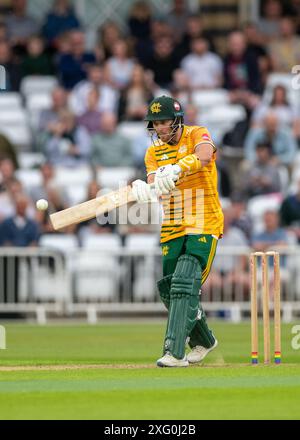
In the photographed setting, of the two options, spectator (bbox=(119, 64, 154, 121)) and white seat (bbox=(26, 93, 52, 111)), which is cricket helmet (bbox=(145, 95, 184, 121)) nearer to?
spectator (bbox=(119, 64, 154, 121))

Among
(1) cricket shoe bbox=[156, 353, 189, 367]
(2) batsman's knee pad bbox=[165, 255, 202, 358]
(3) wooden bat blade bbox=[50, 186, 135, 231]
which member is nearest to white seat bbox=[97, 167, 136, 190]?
(3) wooden bat blade bbox=[50, 186, 135, 231]

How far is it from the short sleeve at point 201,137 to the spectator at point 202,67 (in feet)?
40.3

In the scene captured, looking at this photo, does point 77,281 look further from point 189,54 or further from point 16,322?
point 189,54

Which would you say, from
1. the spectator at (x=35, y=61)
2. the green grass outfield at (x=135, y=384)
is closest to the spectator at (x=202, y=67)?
the spectator at (x=35, y=61)

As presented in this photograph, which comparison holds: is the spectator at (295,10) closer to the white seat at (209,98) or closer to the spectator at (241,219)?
the white seat at (209,98)

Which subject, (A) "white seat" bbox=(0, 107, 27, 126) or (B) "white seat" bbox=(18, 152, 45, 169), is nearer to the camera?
(B) "white seat" bbox=(18, 152, 45, 169)

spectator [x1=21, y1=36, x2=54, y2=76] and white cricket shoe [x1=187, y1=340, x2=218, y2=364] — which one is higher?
spectator [x1=21, y1=36, x2=54, y2=76]

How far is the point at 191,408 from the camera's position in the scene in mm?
9039

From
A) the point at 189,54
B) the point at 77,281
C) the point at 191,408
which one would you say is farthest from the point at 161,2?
the point at 191,408

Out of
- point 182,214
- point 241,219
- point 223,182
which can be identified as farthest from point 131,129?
point 182,214

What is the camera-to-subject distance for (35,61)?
24.7m

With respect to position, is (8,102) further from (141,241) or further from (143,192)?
(143,192)

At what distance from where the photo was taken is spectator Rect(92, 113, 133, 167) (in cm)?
2295

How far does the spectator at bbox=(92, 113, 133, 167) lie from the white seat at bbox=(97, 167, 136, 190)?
17 cm
